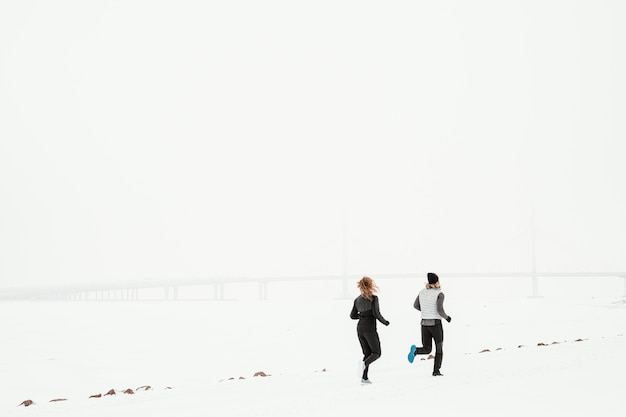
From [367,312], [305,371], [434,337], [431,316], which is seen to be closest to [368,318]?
[367,312]

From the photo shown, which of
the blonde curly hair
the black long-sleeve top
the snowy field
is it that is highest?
the blonde curly hair

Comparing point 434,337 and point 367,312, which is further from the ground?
point 367,312

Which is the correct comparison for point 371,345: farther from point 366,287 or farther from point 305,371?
point 305,371

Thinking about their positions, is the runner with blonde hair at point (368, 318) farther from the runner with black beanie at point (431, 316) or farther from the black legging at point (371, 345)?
the runner with black beanie at point (431, 316)

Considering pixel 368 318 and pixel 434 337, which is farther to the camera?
pixel 434 337

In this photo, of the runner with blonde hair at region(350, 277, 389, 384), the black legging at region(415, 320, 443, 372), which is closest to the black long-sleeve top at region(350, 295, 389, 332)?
the runner with blonde hair at region(350, 277, 389, 384)

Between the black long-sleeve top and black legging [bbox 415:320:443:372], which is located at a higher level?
the black long-sleeve top

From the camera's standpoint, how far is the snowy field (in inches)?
361

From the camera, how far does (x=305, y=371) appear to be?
16.5 metres

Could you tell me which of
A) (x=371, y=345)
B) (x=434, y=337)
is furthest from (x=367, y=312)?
(x=434, y=337)

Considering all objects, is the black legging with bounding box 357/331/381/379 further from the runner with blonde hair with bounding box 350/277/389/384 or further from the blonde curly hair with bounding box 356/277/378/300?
the blonde curly hair with bounding box 356/277/378/300

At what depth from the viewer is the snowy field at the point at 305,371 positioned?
30.1 ft

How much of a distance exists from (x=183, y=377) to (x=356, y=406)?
8405mm

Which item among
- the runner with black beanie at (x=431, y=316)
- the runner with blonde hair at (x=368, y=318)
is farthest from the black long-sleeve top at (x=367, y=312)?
the runner with black beanie at (x=431, y=316)
